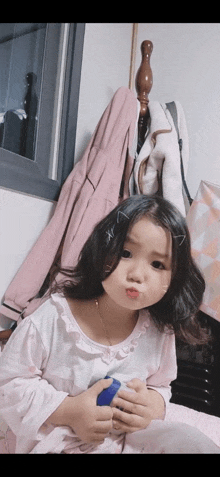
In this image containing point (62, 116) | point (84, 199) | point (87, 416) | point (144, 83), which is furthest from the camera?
point (144, 83)

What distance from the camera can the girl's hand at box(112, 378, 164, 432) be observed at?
46cm

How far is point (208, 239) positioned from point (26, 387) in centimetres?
46

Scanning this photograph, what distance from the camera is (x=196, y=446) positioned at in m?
0.38

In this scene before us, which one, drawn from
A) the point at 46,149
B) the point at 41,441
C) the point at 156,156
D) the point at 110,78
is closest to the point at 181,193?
the point at 156,156

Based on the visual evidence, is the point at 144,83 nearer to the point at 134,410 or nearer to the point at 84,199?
the point at 84,199

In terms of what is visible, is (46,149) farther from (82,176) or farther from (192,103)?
(192,103)

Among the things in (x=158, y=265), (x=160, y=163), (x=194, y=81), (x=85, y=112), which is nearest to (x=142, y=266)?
(x=158, y=265)

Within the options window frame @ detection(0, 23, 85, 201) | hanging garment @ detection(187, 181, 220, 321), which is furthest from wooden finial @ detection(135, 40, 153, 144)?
hanging garment @ detection(187, 181, 220, 321)

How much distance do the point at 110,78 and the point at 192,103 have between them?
0.93ft

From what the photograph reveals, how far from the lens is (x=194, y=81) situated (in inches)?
49.4

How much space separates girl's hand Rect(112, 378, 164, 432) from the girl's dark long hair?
97 millimetres

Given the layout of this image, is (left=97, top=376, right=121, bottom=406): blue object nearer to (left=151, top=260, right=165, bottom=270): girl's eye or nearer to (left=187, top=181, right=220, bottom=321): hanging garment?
(left=151, top=260, right=165, bottom=270): girl's eye

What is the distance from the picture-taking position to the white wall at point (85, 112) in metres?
0.80

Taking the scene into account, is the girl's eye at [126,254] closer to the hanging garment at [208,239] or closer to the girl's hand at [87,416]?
the girl's hand at [87,416]
